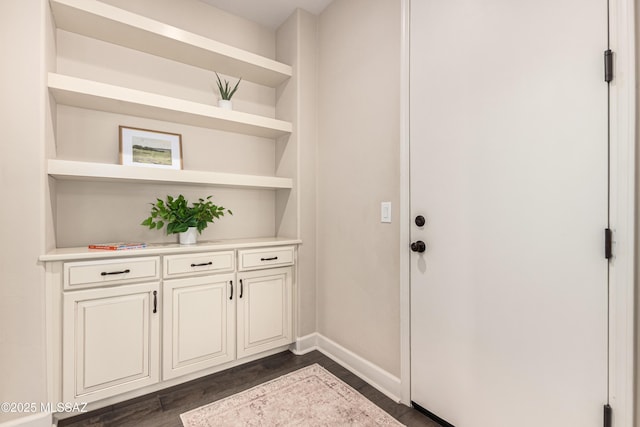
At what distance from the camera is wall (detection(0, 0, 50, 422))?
1.48 metres

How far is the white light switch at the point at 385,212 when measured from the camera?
193 centimetres

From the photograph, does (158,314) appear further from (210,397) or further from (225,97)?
(225,97)

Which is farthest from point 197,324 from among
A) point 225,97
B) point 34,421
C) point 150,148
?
point 225,97

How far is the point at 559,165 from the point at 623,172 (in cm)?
19

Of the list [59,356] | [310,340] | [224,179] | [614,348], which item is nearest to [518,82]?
[614,348]

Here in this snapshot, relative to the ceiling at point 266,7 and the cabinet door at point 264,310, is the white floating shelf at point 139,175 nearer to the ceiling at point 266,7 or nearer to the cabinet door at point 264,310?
the cabinet door at point 264,310

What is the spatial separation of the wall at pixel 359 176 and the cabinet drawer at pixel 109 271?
125 cm

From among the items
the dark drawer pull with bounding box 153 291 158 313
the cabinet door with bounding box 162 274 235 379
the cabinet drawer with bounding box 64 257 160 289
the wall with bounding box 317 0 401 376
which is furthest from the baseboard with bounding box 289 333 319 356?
the cabinet drawer with bounding box 64 257 160 289

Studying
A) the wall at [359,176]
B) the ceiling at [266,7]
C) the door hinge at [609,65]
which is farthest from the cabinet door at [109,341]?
the door hinge at [609,65]

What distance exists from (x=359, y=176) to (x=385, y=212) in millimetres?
349

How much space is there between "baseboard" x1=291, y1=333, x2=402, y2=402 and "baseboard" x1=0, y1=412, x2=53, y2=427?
1.49 m

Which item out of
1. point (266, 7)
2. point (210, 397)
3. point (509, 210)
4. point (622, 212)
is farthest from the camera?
point (266, 7)

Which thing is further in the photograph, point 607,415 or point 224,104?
point 224,104

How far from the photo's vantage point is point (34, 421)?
1523 mm
